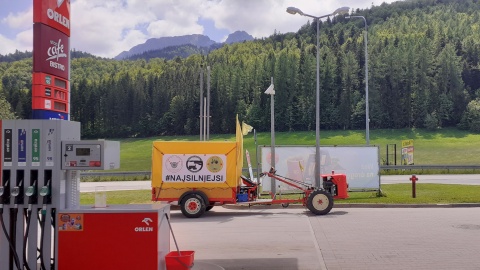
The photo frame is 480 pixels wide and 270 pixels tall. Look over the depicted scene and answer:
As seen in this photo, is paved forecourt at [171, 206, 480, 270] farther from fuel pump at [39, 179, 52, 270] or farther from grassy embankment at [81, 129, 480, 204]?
grassy embankment at [81, 129, 480, 204]

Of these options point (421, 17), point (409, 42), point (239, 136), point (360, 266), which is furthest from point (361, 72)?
point (360, 266)

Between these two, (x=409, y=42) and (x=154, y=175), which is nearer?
(x=154, y=175)

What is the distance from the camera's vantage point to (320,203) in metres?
18.0

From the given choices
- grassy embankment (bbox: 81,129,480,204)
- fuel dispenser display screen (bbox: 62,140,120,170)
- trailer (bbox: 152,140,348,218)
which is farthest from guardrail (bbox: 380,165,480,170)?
fuel dispenser display screen (bbox: 62,140,120,170)

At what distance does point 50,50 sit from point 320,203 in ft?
34.6

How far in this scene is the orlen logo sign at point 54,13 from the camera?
34.1 ft

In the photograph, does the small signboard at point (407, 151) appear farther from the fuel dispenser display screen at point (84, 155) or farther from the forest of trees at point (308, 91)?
the forest of trees at point (308, 91)

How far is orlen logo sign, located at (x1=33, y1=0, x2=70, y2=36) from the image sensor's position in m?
10.4

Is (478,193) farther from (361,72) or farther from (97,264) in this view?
(361,72)

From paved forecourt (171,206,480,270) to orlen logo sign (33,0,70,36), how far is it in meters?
5.52

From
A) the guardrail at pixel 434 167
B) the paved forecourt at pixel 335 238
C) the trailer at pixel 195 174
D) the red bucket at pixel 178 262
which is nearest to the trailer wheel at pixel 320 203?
the trailer at pixel 195 174

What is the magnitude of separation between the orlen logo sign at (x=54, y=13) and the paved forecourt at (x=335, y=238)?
552cm

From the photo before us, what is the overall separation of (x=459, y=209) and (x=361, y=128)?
81752 mm

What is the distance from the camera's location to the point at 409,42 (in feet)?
394
